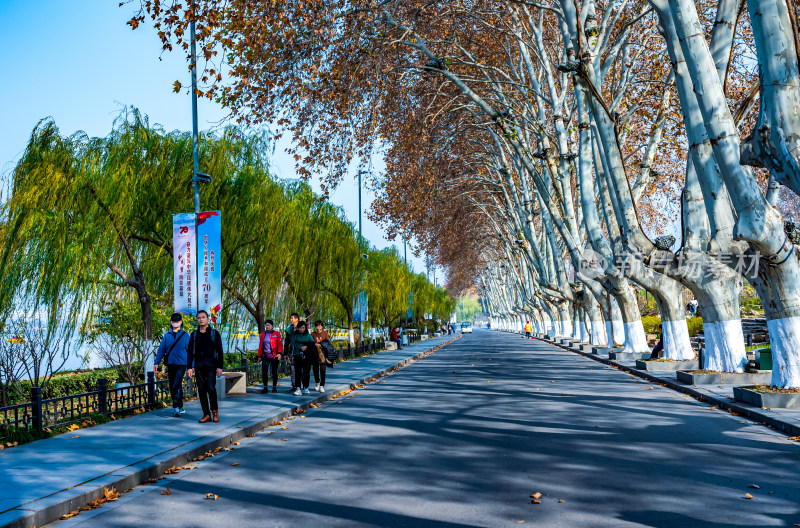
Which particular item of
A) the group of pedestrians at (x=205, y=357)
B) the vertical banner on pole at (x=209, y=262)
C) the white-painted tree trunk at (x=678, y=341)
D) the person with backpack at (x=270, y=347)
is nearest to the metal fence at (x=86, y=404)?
the group of pedestrians at (x=205, y=357)

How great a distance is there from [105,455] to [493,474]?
176 inches

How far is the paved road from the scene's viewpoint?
6066 mm

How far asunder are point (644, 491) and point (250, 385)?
1477 centimetres

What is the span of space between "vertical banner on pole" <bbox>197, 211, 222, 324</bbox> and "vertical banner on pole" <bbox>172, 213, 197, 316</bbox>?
170mm

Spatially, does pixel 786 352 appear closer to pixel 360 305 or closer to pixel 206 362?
pixel 206 362

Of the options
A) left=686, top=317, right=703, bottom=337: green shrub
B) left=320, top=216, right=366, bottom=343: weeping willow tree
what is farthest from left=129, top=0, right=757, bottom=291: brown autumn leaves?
left=686, top=317, right=703, bottom=337: green shrub

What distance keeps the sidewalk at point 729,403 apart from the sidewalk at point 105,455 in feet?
24.1

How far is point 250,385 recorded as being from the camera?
20188 millimetres

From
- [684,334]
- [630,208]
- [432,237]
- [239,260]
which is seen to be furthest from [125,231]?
[432,237]

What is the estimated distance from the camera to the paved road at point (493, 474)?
6.07 m

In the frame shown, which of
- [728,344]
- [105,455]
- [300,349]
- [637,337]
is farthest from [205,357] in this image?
[637,337]

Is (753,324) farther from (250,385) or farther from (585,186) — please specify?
(250,385)

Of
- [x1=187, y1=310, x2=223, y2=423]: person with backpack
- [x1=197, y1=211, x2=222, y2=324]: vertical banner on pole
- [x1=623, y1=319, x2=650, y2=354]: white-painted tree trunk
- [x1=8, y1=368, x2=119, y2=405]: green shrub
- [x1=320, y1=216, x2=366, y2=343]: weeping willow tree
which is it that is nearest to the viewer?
[x1=187, y1=310, x2=223, y2=423]: person with backpack

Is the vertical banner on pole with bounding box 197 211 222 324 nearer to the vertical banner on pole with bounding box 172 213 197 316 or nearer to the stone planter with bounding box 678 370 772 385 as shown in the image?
the vertical banner on pole with bounding box 172 213 197 316
